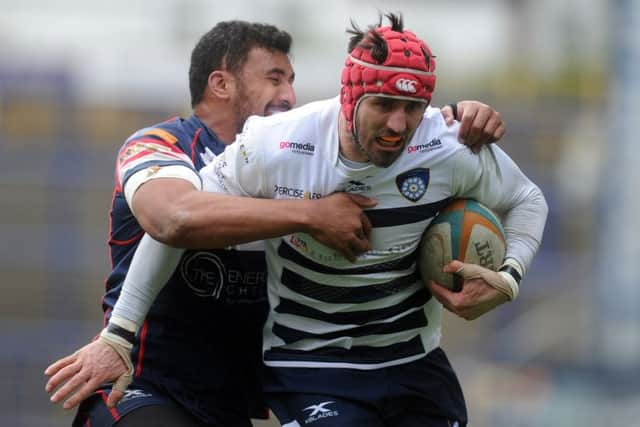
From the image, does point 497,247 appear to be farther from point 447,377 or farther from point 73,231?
point 73,231

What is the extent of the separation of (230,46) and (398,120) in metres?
1.57

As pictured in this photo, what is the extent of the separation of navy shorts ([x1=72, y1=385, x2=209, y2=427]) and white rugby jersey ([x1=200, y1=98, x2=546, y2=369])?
1.42 feet

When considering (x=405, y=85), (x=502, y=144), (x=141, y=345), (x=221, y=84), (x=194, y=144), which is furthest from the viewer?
(x=502, y=144)

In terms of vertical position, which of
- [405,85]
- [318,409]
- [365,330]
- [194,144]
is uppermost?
[405,85]

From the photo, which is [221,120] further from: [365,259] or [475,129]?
[475,129]

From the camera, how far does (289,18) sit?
17281 mm

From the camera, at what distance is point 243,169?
13.1ft

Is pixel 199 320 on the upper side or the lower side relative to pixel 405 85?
lower

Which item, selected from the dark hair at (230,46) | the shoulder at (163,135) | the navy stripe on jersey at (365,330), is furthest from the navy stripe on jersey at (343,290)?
the dark hair at (230,46)

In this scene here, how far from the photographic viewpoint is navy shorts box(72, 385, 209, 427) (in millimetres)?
4180

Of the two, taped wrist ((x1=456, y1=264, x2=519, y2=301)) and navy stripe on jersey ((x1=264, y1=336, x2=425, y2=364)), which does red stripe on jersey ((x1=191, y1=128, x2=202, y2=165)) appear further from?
taped wrist ((x1=456, y1=264, x2=519, y2=301))

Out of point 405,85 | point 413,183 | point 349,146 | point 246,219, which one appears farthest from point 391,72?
point 246,219

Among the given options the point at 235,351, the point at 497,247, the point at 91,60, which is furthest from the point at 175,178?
the point at 91,60

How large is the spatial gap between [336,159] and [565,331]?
37.0 ft
